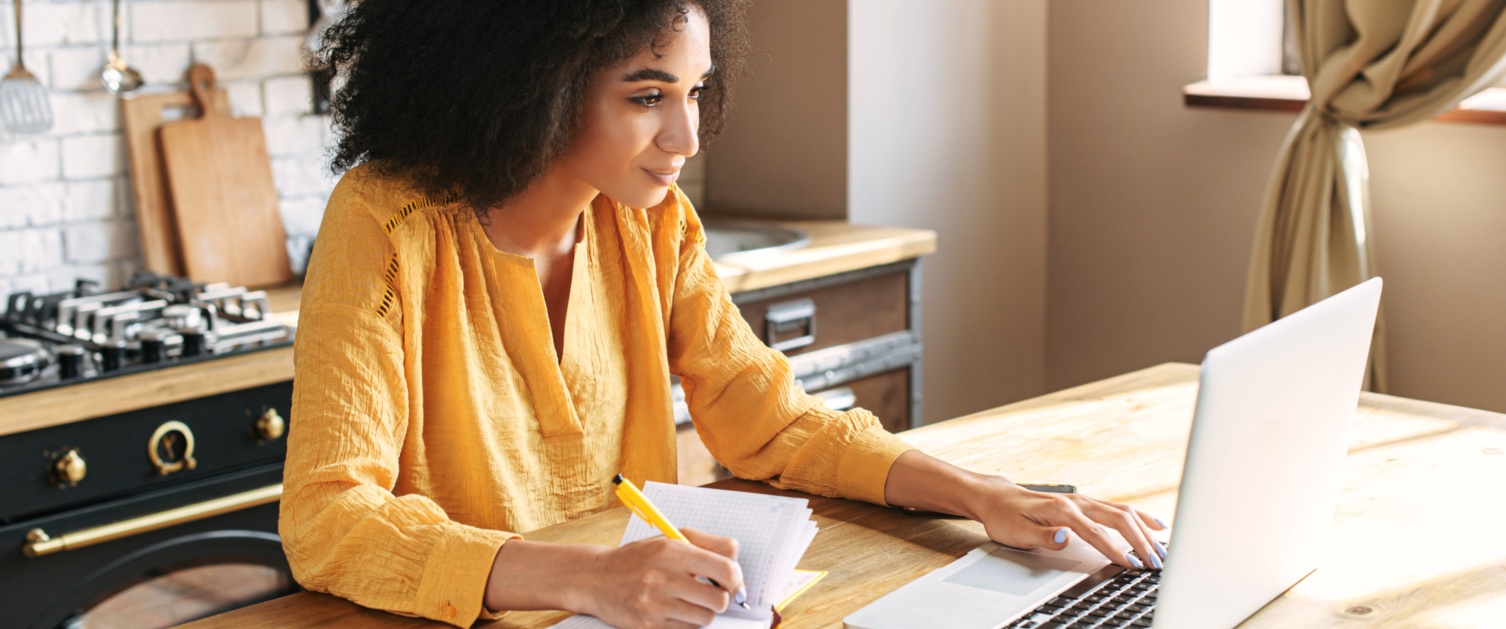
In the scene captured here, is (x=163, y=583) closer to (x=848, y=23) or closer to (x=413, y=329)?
(x=413, y=329)

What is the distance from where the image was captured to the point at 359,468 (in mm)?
1250

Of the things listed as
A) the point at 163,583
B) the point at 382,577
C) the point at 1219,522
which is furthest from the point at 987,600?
the point at 163,583

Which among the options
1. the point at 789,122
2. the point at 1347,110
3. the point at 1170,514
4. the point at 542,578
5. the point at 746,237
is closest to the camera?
the point at 542,578

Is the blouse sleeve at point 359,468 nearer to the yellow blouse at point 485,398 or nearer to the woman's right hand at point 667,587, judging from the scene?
the yellow blouse at point 485,398

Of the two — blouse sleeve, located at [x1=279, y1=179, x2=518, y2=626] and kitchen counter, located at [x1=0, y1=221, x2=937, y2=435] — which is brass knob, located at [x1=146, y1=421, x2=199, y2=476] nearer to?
kitchen counter, located at [x1=0, y1=221, x2=937, y2=435]

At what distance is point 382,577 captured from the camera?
3.85 ft

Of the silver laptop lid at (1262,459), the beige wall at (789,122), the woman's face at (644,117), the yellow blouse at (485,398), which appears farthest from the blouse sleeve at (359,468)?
the beige wall at (789,122)

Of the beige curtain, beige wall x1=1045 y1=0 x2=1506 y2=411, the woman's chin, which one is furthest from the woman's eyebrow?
beige wall x1=1045 y1=0 x2=1506 y2=411

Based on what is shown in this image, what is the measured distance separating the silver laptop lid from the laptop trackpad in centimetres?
17

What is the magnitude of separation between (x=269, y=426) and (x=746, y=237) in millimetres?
1233

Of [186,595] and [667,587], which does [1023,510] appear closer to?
[667,587]

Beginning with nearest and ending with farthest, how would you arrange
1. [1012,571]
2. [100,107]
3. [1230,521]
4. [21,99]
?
[1230,521] → [1012,571] → [21,99] → [100,107]

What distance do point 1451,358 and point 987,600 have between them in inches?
74.4

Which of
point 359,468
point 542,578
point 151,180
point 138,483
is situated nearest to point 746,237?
point 151,180
